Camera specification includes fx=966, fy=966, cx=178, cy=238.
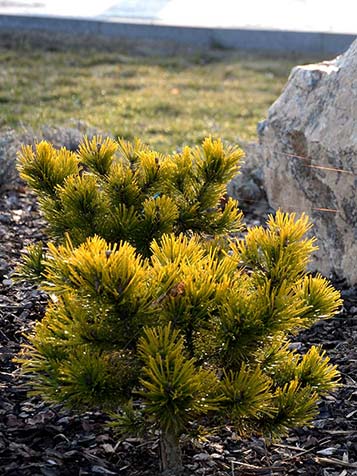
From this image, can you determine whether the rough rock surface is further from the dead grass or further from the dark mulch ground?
the dead grass

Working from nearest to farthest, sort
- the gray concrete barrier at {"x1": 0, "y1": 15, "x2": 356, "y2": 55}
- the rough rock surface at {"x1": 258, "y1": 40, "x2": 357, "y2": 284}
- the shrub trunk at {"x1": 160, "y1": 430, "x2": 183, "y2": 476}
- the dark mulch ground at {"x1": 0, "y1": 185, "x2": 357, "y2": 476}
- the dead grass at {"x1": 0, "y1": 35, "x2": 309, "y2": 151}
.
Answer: the shrub trunk at {"x1": 160, "y1": 430, "x2": 183, "y2": 476} → the dark mulch ground at {"x1": 0, "y1": 185, "x2": 357, "y2": 476} → the rough rock surface at {"x1": 258, "y1": 40, "x2": 357, "y2": 284} → the dead grass at {"x1": 0, "y1": 35, "x2": 309, "y2": 151} → the gray concrete barrier at {"x1": 0, "y1": 15, "x2": 356, "y2": 55}

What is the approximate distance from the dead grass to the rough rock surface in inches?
100

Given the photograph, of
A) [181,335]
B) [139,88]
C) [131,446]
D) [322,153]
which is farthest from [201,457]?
[139,88]

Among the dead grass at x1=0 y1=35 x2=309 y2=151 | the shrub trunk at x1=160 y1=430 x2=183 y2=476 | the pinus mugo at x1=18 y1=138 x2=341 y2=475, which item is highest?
the pinus mugo at x1=18 y1=138 x2=341 y2=475

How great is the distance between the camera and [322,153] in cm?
475

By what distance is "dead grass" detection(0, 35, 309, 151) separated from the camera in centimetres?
866

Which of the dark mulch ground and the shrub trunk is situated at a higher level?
the shrub trunk

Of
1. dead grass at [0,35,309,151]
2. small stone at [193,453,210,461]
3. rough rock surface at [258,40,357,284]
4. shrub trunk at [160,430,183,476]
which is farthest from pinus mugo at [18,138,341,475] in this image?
dead grass at [0,35,309,151]

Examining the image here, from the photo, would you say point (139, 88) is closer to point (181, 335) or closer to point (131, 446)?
point (131, 446)

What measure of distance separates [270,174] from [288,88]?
18.8 inches

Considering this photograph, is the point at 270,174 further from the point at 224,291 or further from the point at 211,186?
the point at 224,291

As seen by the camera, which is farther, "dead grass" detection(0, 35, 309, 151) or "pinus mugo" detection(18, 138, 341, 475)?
"dead grass" detection(0, 35, 309, 151)

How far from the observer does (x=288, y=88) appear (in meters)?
5.20

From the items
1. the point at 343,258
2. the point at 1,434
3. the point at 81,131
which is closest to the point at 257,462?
the point at 1,434
